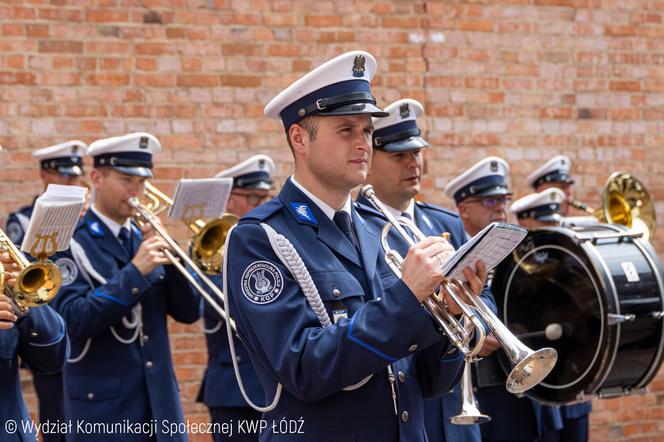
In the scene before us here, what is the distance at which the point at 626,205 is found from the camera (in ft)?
26.2

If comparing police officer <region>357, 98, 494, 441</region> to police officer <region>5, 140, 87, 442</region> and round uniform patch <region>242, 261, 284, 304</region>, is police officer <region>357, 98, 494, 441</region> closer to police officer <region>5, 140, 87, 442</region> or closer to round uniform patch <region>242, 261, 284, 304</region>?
round uniform patch <region>242, 261, 284, 304</region>

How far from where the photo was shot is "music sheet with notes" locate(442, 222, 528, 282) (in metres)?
3.00

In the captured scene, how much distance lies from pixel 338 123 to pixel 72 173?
3.49 metres

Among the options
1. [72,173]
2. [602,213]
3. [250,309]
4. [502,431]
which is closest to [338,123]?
[250,309]

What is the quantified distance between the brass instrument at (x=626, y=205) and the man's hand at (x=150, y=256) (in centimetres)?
366

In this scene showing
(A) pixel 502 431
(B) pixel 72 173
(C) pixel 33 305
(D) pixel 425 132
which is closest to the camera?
(C) pixel 33 305

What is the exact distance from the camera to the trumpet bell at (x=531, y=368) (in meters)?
3.11

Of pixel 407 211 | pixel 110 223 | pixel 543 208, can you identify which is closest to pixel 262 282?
pixel 407 211

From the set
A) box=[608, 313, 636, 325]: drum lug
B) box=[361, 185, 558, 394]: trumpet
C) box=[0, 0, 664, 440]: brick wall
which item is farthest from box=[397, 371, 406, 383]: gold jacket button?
box=[0, 0, 664, 440]: brick wall

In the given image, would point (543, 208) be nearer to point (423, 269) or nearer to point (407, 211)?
point (407, 211)

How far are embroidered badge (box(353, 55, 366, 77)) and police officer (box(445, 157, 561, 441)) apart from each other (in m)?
2.17

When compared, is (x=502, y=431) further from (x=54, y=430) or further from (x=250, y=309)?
(x=250, y=309)

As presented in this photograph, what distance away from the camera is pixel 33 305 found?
4.03 m

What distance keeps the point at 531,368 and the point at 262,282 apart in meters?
0.84
